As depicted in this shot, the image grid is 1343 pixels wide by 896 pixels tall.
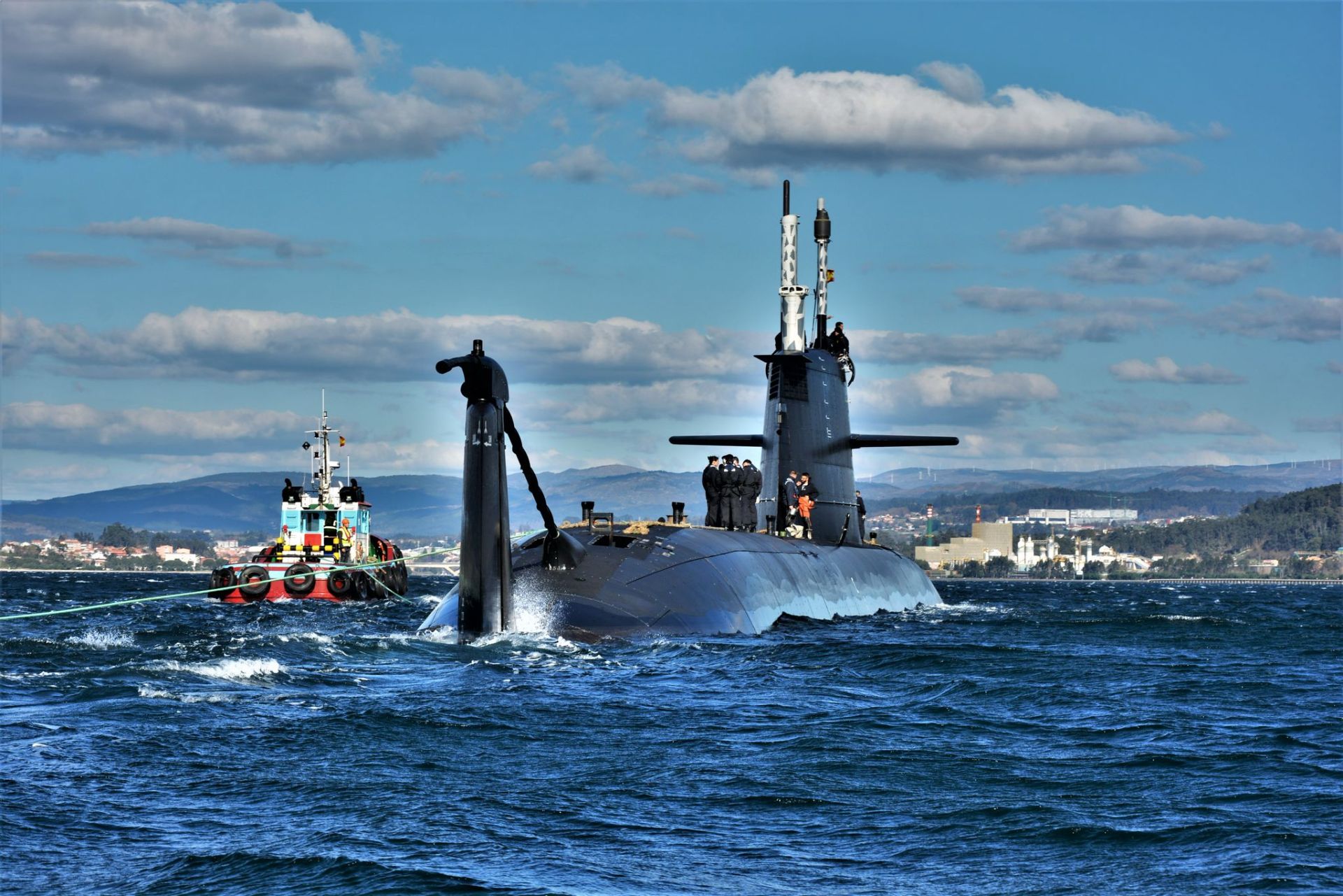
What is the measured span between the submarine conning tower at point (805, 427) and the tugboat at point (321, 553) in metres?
17.6

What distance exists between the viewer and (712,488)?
33.6m

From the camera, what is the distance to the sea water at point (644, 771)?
9492 mm

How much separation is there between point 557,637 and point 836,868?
12621 millimetres

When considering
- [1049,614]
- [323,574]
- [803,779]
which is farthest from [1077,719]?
[323,574]

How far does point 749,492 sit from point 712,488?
31.2 inches

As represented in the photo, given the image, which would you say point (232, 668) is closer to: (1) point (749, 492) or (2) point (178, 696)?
(2) point (178, 696)

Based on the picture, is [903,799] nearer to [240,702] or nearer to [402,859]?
[402,859]

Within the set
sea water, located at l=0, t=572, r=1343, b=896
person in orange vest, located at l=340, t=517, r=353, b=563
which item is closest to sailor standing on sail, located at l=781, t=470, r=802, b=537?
sea water, located at l=0, t=572, r=1343, b=896

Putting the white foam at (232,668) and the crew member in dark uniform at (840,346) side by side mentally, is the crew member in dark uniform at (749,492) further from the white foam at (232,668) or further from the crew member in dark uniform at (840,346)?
the white foam at (232,668)

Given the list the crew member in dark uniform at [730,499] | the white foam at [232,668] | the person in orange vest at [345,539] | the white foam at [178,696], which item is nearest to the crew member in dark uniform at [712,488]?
the crew member in dark uniform at [730,499]

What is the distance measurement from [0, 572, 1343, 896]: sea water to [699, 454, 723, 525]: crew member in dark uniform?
1101 cm

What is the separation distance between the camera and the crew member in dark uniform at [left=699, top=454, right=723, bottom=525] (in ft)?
110

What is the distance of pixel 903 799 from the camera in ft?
38.5

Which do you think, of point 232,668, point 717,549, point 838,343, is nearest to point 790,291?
point 838,343
